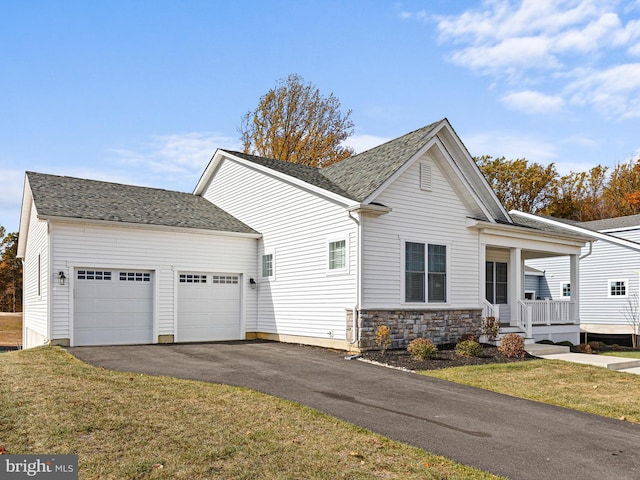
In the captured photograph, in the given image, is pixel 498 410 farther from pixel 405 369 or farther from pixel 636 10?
pixel 636 10

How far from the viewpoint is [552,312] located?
19812mm

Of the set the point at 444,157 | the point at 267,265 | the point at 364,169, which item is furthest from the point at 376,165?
the point at 267,265

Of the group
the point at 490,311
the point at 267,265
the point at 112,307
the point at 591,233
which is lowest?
the point at 490,311

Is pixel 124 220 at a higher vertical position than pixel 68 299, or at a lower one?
higher

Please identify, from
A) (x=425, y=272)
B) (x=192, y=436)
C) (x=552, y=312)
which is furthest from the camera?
(x=552, y=312)

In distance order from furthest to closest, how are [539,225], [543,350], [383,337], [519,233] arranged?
[539,225] → [519,233] → [543,350] → [383,337]

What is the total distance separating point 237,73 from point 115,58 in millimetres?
3971

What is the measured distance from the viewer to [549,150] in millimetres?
45312

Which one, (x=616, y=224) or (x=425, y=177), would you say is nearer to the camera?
(x=425, y=177)

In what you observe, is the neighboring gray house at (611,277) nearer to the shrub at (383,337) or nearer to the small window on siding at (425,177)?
the small window on siding at (425,177)

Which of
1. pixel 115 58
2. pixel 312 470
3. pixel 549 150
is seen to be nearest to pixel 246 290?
pixel 115 58

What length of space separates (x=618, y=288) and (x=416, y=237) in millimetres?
16876

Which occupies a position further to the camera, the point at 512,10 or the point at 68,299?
the point at 68,299

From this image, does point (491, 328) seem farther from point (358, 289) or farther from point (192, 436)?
point (192, 436)
